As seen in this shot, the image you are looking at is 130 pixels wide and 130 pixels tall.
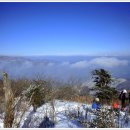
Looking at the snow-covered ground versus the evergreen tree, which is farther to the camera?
the evergreen tree

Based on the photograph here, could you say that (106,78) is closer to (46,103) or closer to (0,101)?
(46,103)

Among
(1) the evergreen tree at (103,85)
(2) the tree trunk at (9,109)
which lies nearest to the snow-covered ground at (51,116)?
(1) the evergreen tree at (103,85)

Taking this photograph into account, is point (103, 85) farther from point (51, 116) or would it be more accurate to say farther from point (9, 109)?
point (9, 109)

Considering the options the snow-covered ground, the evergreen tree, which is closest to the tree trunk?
the snow-covered ground

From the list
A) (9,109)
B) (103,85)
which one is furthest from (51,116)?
(9,109)

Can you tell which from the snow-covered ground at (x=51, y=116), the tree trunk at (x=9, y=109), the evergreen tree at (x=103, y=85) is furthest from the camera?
the evergreen tree at (x=103, y=85)

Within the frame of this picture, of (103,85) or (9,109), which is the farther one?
(103,85)

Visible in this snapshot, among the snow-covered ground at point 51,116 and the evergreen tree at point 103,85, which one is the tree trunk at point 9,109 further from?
the evergreen tree at point 103,85

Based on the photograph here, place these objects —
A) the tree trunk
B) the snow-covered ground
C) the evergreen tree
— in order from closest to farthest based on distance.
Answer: the tree trunk < the snow-covered ground < the evergreen tree

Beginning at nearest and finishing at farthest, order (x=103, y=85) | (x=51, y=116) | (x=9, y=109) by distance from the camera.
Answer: (x=9, y=109), (x=51, y=116), (x=103, y=85)

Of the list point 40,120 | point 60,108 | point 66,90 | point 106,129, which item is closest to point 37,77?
point 40,120

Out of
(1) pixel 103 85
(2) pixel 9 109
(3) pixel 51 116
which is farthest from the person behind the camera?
(1) pixel 103 85

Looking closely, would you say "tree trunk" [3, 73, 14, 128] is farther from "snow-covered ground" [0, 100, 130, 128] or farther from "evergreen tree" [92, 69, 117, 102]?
"evergreen tree" [92, 69, 117, 102]
